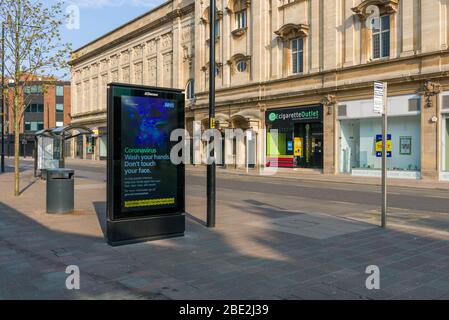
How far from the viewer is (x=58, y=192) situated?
1059 centimetres

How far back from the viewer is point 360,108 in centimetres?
2769

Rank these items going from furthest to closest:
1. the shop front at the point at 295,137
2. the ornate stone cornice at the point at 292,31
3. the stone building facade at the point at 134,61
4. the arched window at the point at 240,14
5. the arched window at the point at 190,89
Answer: the stone building facade at the point at 134,61 < the arched window at the point at 190,89 < the arched window at the point at 240,14 < the ornate stone cornice at the point at 292,31 < the shop front at the point at 295,137

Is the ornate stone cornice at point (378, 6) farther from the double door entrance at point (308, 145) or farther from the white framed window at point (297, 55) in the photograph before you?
the double door entrance at point (308, 145)

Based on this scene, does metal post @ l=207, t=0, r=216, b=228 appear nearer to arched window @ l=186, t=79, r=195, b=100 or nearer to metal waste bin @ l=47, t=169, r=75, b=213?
metal waste bin @ l=47, t=169, r=75, b=213

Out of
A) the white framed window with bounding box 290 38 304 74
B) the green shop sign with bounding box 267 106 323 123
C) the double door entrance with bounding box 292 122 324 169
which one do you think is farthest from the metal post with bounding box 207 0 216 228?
the white framed window with bounding box 290 38 304 74

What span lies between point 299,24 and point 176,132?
26.0 meters

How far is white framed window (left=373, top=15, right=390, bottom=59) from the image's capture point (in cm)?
2656

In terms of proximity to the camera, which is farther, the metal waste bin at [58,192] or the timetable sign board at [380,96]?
the metal waste bin at [58,192]

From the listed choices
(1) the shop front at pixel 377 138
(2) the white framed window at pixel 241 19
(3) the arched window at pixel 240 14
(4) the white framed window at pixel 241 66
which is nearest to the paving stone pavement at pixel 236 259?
(1) the shop front at pixel 377 138

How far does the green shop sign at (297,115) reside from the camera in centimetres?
3028

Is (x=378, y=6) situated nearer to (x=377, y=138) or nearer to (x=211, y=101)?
(x=377, y=138)

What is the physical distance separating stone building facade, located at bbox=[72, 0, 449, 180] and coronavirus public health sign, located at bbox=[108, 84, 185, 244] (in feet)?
36.0

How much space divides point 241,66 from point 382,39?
528 inches

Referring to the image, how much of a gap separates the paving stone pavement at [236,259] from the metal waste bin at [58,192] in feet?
1.13
